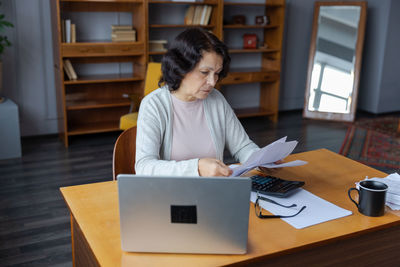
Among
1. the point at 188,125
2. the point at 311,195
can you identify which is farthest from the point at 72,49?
the point at 311,195

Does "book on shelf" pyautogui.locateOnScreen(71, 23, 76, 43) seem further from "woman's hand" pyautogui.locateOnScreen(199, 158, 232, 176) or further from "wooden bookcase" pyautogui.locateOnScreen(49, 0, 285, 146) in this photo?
"woman's hand" pyautogui.locateOnScreen(199, 158, 232, 176)

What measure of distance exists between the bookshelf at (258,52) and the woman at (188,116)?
3.41m

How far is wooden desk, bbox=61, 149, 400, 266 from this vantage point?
119cm

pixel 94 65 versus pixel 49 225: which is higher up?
pixel 94 65

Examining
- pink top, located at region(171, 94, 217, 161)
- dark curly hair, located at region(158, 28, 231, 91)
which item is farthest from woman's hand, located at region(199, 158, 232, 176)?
dark curly hair, located at region(158, 28, 231, 91)

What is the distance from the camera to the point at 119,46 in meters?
4.56

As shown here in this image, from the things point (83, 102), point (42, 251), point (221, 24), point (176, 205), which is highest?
point (221, 24)

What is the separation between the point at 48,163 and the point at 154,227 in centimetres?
315

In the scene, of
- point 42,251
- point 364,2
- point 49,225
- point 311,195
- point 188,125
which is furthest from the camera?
point 364,2

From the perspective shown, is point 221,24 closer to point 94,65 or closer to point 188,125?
point 94,65

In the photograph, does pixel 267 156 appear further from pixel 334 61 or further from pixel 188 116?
pixel 334 61

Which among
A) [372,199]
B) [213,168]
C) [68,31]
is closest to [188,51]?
[213,168]

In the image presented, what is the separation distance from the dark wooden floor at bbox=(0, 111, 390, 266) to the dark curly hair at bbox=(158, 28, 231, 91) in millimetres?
1351

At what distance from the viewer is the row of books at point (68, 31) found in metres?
4.30
